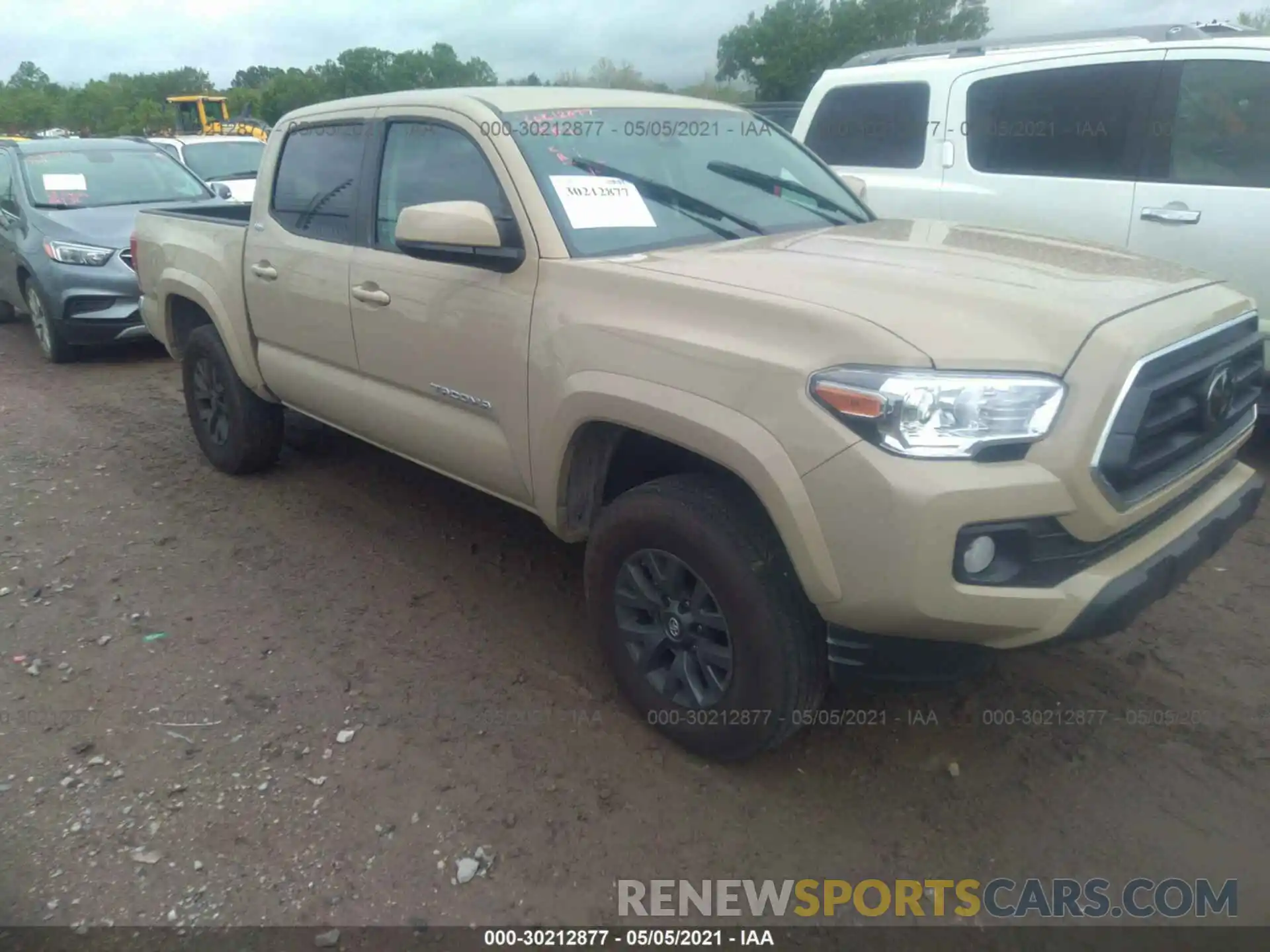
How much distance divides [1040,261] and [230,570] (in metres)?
3.36

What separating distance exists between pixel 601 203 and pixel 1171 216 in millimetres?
3265

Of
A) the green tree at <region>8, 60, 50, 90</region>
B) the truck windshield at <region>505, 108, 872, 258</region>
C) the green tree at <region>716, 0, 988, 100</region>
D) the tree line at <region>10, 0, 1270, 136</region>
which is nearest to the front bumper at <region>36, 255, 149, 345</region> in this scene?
the truck windshield at <region>505, 108, 872, 258</region>

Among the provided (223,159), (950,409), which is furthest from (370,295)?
(223,159)

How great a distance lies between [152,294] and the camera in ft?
17.6

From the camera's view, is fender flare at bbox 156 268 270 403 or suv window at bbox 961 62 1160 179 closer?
fender flare at bbox 156 268 270 403

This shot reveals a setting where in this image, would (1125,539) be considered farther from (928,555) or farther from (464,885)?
(464,885)

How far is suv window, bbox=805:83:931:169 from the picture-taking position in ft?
19.5

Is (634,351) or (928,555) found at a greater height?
(634,351)

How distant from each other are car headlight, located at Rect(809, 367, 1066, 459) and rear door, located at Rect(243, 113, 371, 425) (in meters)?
2.37

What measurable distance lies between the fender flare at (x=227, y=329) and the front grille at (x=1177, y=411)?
3.75m

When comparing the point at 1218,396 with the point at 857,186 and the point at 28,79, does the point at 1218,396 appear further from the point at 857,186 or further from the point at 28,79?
the point at 28,79

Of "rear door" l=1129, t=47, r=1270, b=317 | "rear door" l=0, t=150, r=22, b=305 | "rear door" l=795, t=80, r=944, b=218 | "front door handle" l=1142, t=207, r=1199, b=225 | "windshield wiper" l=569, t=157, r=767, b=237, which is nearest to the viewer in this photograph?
"windshield wiper" l=569, t=157, r=767, b=237

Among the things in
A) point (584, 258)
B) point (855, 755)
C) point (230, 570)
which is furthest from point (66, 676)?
point (855, 755)

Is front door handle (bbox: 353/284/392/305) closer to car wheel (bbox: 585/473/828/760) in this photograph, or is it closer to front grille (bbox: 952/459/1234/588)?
car wheel (bbox: 585/473/828/760)
